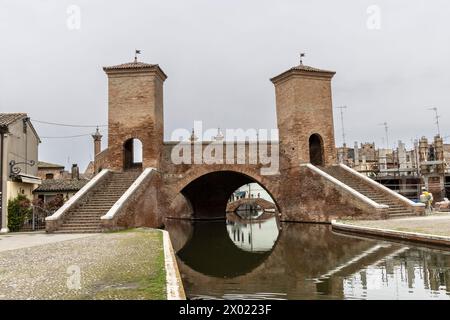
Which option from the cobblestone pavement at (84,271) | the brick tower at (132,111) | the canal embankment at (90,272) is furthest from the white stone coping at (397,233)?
the brick tower at (132,111)

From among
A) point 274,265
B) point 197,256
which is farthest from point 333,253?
point 197,256

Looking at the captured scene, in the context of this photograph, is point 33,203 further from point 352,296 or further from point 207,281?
point 352,296

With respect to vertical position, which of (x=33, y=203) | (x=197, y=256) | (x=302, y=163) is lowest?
(x=197, y=256)

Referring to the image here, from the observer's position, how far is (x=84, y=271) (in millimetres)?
6195

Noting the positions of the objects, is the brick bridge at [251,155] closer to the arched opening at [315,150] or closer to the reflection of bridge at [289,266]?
the arched opening at [315,150]

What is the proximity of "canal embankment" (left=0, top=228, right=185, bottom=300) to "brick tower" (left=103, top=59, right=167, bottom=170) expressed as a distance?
394 inches

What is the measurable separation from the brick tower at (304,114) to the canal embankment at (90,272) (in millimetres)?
12073

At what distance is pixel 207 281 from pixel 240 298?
160 cm

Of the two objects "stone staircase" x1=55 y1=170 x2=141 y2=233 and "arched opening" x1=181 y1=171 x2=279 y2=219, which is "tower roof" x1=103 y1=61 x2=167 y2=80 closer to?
"stone staircase" x1=55 y1=170 x2=141 y2=233

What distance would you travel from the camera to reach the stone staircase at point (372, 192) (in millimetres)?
15883

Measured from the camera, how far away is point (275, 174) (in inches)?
815

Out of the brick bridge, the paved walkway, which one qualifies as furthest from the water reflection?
the paved walkway

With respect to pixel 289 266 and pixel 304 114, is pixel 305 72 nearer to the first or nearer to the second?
pixel 304 114

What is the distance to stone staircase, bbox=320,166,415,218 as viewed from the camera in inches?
625
